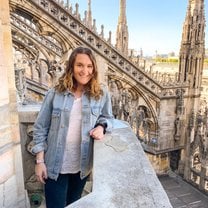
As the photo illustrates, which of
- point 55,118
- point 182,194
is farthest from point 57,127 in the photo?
point 182,194

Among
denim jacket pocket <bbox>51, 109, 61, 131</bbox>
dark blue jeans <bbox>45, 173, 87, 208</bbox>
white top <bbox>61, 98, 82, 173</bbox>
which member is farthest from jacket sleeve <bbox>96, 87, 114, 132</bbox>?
dark blue jeans <bbox>45, 173, 87, 208</bbox>

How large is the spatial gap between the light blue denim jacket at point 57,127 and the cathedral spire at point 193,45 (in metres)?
8.14

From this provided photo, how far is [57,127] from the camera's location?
167cm

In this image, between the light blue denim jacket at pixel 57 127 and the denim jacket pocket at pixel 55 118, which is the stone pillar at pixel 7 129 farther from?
the denim jacket pocket at pixel 55 118

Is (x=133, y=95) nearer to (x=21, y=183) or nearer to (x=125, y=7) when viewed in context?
(x=21, y=183)

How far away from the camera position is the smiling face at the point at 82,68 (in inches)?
66.5

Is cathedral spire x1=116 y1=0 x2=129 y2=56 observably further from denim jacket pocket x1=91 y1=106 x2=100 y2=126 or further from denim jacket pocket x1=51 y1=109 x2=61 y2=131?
denim jacket pocket x1=51 y1=109 x2=61 y2=131

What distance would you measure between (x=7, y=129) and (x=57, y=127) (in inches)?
13.7

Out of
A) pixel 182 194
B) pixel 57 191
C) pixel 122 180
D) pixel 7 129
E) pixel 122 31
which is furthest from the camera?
pixel 122 31

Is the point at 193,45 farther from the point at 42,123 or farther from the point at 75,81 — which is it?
the point at 42,123

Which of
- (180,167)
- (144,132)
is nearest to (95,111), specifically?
(144,132)

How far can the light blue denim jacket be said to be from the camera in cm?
166

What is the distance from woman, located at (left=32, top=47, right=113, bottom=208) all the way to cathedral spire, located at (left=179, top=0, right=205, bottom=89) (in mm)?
8071

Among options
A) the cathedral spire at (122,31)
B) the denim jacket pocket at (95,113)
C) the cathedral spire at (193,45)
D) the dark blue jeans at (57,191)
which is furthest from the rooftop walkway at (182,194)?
the cathedral spire at (122,31)
